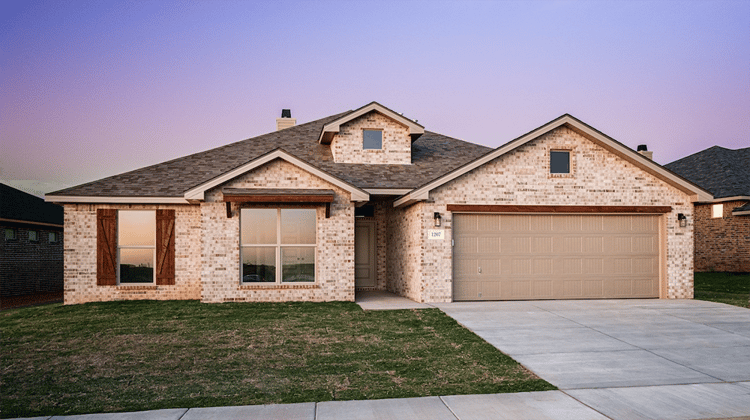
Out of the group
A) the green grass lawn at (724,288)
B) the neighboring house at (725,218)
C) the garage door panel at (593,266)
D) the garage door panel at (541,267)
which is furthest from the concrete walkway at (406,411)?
the neighboring house at (725,218)

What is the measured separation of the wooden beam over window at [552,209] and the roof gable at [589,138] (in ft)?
2.46

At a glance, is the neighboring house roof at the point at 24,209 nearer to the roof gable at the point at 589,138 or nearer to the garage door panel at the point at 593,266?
the roof gable at the point at 589,138

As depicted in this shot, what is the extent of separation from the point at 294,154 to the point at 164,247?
16.5 ft

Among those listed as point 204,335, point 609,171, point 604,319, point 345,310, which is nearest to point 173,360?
point 204,335

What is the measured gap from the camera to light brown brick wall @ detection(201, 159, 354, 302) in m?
13.6

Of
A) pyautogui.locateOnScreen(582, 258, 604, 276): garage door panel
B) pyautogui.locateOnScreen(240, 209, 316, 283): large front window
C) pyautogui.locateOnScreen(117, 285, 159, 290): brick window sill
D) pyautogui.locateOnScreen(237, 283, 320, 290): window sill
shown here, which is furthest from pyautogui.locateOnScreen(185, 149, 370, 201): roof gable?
pyautogui.locateOnScreen(582, 258, 604, 276): garage door panel

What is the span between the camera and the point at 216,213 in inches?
539

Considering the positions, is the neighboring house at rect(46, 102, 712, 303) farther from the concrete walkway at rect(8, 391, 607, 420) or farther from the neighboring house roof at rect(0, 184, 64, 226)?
the concrete walkway at rect(8, 391, 607, 420)

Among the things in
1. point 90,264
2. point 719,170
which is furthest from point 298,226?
point 719,170

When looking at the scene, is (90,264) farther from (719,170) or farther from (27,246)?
(719,170)

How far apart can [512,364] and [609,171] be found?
8885 millimetres

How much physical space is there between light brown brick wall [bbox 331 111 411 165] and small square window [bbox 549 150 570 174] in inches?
181

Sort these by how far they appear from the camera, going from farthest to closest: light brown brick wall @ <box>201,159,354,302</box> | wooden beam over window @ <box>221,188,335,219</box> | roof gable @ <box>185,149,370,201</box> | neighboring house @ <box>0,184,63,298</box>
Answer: neighboring house @ <box>0,184,63,298</box>
light brown brick wall @ <box>201,159,354,302</box>
roof gable @ <box>185,149,370,201</box>
wooden beam over window @ <box>221,188,335,219</box>

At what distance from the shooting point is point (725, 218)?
23672mm
